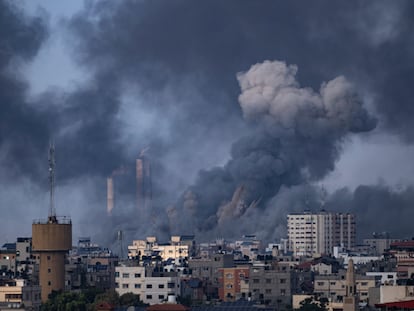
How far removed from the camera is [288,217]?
156500 millimetres

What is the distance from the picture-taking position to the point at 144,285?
90250 mm

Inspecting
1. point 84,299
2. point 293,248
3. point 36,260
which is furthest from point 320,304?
point 293,248

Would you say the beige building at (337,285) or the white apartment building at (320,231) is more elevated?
the white apartment building at (320,231)

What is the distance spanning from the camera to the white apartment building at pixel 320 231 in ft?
516

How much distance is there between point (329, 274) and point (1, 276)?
1729 centimetres

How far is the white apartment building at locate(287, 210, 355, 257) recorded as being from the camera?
157375mm

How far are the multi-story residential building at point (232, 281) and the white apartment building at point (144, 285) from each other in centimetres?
500

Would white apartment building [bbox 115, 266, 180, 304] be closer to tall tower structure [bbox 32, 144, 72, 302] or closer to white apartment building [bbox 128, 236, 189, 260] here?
tall tower structure [bbox 32, 144, 72, 302]

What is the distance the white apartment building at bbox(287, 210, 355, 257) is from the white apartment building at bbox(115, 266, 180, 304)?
6541 cm

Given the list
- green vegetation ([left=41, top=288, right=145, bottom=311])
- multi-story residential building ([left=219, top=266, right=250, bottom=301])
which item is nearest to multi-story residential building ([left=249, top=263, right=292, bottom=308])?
multi-story residential building ([left=219, top=266, right=250, bottom=301])

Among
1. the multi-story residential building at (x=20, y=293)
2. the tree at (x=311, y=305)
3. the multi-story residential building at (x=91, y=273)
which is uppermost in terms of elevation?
the multi-story residential building at (x=91, y=273)

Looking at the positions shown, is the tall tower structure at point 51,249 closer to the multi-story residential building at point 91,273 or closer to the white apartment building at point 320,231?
the multi-story residential building at point 91,273

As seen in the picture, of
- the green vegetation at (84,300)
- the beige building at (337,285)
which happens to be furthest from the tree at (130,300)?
the beige building at (337,285)

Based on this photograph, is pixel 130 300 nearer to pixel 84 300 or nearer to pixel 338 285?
pixel 84 300
